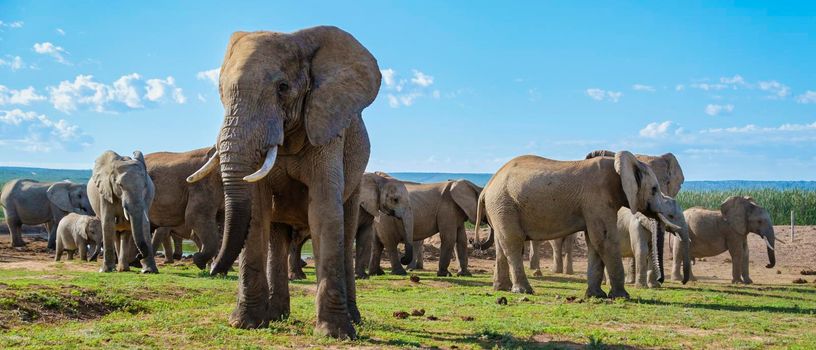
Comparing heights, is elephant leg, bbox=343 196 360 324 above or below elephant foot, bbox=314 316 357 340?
above

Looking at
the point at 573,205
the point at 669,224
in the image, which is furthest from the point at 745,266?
the point at 573,205

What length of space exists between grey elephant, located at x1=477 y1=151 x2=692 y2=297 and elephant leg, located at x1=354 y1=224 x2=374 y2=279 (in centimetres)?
443

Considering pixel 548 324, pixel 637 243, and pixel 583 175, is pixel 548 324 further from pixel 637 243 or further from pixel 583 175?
pixel 637 243

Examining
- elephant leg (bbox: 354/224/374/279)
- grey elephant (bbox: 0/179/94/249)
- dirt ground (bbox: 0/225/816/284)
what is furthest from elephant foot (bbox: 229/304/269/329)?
grey elephant (bbox: 0/179/94/249)

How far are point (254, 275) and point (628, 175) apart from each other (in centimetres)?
Result: 745

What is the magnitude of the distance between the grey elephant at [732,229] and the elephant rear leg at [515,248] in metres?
7.43

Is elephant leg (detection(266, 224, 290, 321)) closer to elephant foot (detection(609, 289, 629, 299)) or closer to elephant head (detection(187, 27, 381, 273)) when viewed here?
elephant head (detection(187, 27, 381, 273))

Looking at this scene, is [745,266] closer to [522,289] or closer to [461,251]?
[461,251]

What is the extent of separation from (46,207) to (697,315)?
93.1 feet

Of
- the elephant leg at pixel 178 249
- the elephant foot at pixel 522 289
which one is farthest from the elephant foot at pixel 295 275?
the elephant leg at pixel 178 249

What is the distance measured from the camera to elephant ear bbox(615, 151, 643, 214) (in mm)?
14953

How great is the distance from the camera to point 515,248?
52.1 feet

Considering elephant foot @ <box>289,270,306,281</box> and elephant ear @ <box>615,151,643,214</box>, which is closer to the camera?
elephant ear @ <box>615,151,643,214</box>

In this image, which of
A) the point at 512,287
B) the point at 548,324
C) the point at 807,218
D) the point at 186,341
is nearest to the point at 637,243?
the point at 512,287
